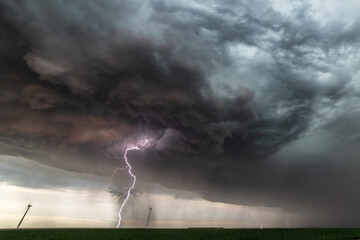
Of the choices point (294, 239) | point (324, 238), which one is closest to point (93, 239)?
point (294, 239)

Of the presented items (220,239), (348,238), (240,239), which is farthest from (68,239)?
(348,238)

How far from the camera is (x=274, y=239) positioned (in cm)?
3556

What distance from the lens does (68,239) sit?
39312 millimetres

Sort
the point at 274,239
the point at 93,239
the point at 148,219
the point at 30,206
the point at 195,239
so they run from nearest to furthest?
1. the point at 274,239
2. the point at 195,239
3. the point at 93,239
4. the point at 30,206
5. the point at 148,219

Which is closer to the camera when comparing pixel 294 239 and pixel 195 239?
pixel 294 239

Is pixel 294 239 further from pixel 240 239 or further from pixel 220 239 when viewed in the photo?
pixel 220 239

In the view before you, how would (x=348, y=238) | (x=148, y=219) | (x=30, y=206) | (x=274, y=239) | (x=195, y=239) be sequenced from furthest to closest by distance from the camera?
(x=148, y=219) < (x=30, y=206) < (x=195, y=239) < (x=274, y=239) < (x=348, y=238)

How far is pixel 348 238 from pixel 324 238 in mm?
3016

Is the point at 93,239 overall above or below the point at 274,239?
below

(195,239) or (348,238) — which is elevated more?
(348,238)

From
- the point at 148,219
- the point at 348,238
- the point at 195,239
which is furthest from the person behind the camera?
the point at 148,219

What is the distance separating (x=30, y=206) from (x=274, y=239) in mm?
106932

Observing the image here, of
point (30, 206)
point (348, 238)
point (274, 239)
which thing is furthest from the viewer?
point (30, 206)

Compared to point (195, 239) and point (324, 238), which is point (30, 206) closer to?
point (195, 239)
